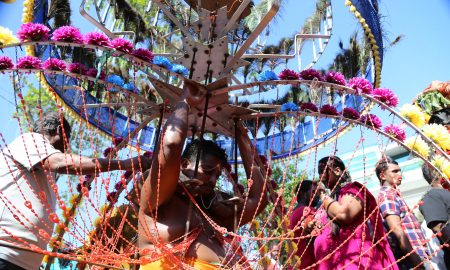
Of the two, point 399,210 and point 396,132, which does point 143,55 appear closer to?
point 396,132

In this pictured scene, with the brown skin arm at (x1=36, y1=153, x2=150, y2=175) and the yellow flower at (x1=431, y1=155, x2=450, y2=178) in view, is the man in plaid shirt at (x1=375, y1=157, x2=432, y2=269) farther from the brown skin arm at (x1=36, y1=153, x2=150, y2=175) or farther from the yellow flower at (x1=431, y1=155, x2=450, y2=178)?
the brown skin arm at (x1=36, y1=153, x2=150, y2=175)

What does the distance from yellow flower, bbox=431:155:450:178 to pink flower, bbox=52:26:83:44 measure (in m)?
2.48

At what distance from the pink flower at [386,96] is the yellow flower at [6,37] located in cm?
230

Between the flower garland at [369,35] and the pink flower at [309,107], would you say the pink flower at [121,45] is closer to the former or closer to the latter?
the pink flower at [309,107]

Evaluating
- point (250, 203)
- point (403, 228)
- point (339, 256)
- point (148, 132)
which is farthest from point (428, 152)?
point (148, 132)

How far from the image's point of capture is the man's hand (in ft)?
8.39

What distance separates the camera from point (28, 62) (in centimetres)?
284

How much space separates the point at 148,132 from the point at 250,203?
1.90m

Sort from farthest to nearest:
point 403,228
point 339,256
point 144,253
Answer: point 403,228, point 339,256, point 144,253

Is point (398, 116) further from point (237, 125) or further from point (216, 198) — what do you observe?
point (216, 198)

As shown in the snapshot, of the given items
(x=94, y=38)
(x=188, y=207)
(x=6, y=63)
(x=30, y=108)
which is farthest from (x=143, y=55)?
(x=30, y=108)

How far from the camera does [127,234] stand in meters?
4.41

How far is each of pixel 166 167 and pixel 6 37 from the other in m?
1.40

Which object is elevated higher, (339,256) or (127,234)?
(127,234)
